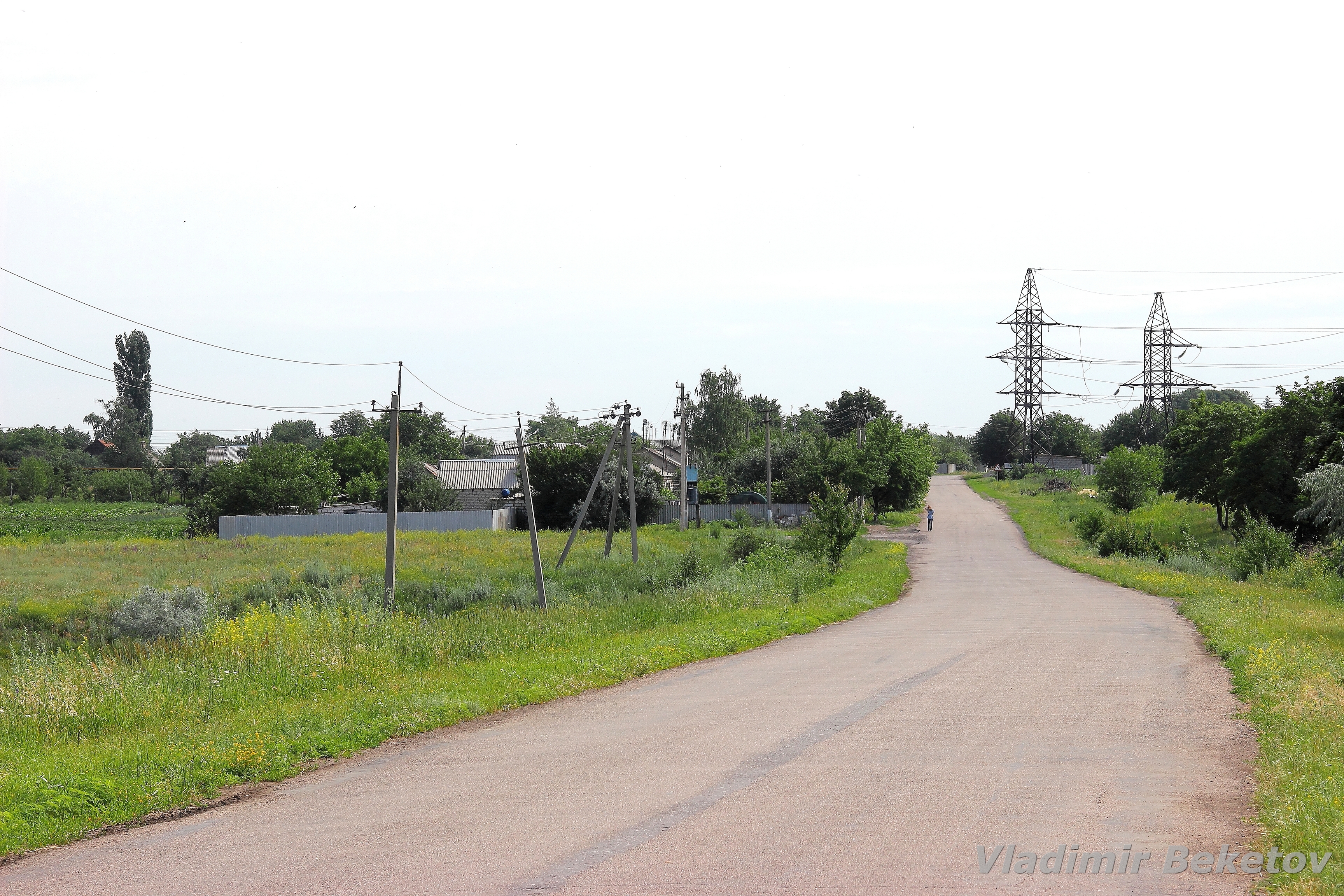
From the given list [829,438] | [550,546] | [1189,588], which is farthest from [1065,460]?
[1189,588]

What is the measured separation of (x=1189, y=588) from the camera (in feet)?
95.6

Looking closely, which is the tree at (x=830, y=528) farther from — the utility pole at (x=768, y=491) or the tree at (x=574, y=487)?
the tree at (x=574, y=487)

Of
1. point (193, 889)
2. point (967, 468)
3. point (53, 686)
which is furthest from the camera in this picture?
point (967, 468)

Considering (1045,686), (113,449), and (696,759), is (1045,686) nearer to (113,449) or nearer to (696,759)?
(696,759)

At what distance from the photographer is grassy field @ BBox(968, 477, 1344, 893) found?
248 inches

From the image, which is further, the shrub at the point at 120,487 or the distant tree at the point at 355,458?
the shrub at the point at 120,487

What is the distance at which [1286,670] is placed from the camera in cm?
1323

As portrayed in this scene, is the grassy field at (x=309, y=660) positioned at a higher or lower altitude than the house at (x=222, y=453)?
lower

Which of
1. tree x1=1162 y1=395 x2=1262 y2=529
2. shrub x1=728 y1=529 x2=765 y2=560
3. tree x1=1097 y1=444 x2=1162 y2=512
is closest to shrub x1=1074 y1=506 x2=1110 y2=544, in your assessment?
tree x1=1162 y1=395 x2=1262 y2=529

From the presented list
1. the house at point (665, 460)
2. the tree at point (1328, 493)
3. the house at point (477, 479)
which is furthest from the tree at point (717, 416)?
the tree at point (1328, 493)

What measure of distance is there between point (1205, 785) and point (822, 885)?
13.4ft

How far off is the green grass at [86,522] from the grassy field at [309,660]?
A: 100 feet

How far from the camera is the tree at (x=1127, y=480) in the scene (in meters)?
66.1

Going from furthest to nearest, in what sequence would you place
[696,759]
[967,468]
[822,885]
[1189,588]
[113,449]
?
[967,468] → [113,449] → [1189,588] → [696,759] → [822,885]
